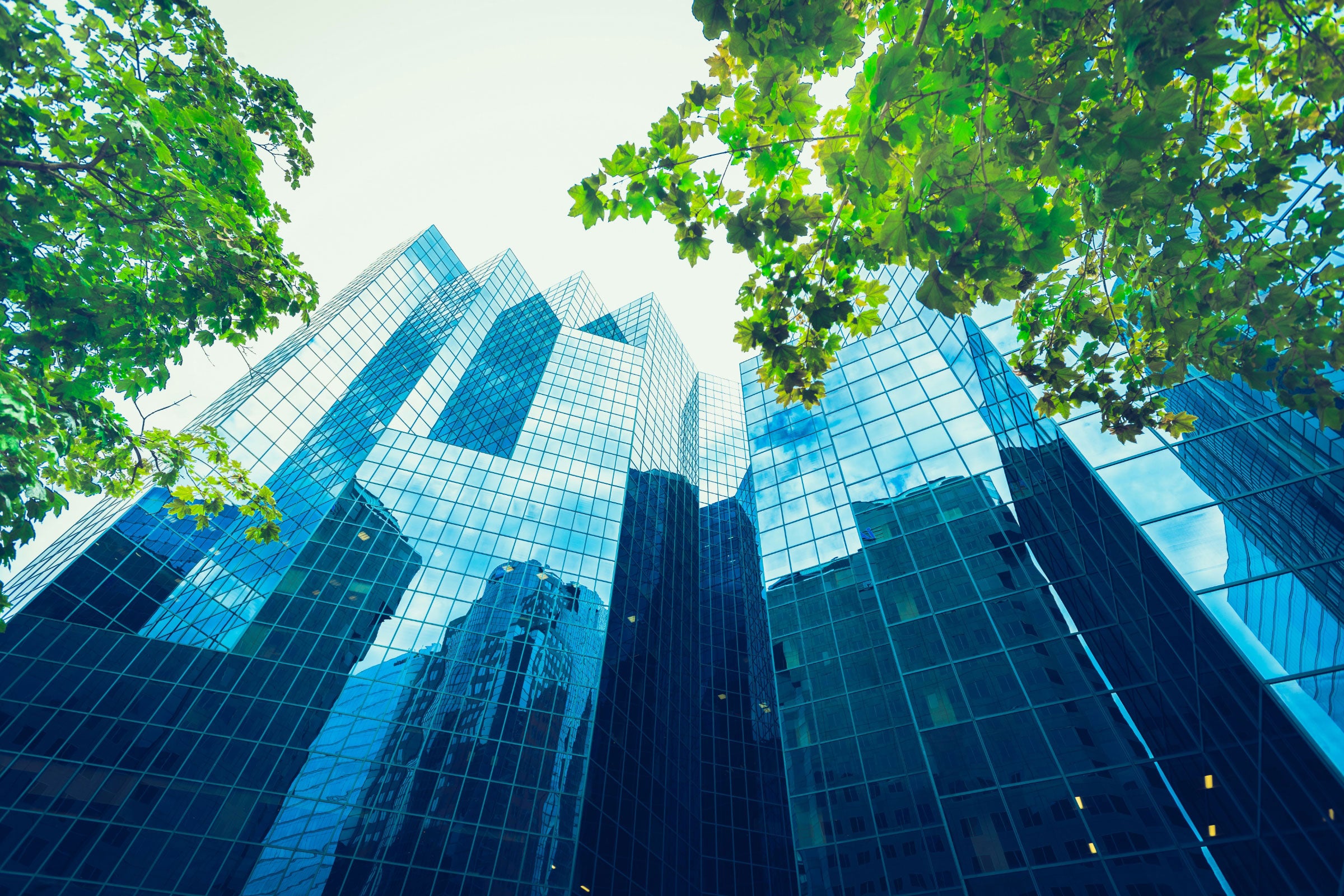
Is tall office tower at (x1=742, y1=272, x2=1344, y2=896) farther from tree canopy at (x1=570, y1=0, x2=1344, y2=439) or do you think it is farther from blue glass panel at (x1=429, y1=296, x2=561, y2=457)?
blue glass panel at (x1=429, y1=296, x2=561, y2=457)

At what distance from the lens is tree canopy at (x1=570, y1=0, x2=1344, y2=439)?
3.44 m

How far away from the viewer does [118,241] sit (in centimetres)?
606

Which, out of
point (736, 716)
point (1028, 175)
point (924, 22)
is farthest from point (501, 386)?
point (924, 22)

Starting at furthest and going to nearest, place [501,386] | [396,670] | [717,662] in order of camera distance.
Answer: [501,386] → [717,662] → [396,670]

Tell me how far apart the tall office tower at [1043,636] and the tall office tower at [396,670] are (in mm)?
10944

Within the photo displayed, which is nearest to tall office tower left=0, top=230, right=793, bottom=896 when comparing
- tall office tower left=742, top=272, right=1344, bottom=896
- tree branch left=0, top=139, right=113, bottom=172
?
tall office tower left=742, top=272, right=1344, bottom=896

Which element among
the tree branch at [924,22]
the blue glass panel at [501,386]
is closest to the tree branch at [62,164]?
the tree branch at [924,22]

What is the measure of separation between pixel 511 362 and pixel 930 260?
49135 mm

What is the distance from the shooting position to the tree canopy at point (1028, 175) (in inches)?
135

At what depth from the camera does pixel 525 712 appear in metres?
25.5

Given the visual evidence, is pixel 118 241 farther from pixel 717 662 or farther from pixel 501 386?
pixel 501 386

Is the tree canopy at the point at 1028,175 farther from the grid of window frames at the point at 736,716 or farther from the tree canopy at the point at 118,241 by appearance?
the grid of window frames at the point at 736,716

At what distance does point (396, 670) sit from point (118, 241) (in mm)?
23827

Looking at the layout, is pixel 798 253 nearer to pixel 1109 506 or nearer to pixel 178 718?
pixel 1109 506
